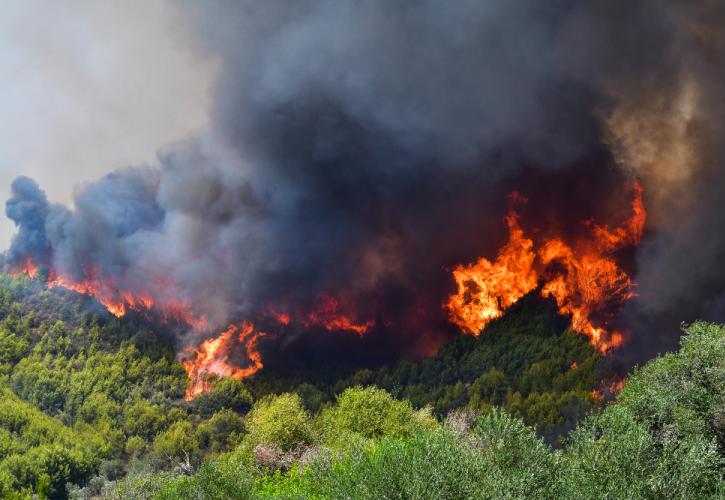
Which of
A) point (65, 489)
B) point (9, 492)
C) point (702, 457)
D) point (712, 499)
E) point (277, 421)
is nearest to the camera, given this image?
point (712, 499)

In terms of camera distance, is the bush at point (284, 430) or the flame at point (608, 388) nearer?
the bush at point (284, 430)

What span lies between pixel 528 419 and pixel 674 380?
3842 inches

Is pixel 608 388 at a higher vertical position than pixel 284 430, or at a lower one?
higher

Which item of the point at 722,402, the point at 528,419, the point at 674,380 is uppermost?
the point at 528,419

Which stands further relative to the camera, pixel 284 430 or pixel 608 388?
pixel 608 388

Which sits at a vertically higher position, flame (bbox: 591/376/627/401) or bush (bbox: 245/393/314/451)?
flame (bbox: 591/376/627/401)

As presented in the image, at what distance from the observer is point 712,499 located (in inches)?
1949

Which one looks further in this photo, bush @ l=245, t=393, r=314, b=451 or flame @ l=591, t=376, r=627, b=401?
flame @ l=591, t=376, r=627, b=401

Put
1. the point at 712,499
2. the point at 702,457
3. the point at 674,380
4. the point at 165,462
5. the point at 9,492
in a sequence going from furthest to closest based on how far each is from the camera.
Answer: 1. the point at 165,462
2. the point at 9,492
3. the point at 674,380
4. the point at 702,457
5. the point at 712,499

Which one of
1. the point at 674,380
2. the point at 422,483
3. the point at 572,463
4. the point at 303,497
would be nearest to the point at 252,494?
the point at 303,497

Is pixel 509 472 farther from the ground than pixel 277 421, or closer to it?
closer to it

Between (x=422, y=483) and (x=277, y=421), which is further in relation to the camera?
(x=277, y=421)

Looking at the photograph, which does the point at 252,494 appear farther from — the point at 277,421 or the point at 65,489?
the point at 65,489

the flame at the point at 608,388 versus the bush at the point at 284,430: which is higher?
the flame at the point at 608,388
